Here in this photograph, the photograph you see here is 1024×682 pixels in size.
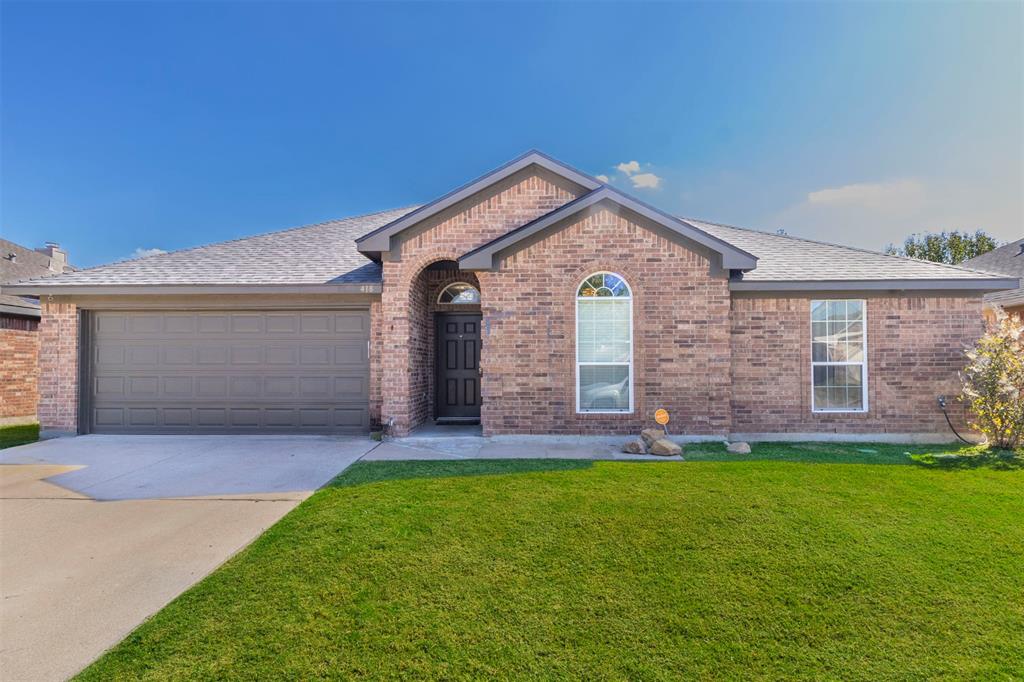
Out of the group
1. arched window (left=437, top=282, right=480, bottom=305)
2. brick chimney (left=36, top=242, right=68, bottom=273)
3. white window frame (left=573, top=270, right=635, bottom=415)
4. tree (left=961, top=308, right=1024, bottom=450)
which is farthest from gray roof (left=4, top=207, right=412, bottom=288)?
brick chimney (left=36, top=242, right=68, bottom=273)

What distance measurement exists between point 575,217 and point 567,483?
462 centimetres

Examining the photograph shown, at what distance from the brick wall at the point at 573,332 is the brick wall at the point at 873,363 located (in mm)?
829

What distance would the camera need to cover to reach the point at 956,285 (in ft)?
26.0

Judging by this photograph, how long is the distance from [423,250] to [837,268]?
313 inches

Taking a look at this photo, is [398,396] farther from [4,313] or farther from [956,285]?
[4,313]

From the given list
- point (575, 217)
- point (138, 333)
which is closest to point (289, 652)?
point (575, 217)

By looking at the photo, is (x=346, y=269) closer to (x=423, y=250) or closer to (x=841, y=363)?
(x=423, y=250)

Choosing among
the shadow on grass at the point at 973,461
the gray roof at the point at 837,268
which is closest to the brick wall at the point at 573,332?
the gray roof at the point at 837,268

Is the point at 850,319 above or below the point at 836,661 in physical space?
above

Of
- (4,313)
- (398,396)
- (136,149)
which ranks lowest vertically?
(398,396)

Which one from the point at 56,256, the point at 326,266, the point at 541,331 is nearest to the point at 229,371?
the point at 326,266

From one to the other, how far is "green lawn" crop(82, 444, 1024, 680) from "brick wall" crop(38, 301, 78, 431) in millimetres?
7535

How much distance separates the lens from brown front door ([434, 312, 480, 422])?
32.6ft

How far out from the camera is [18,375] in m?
11.8
